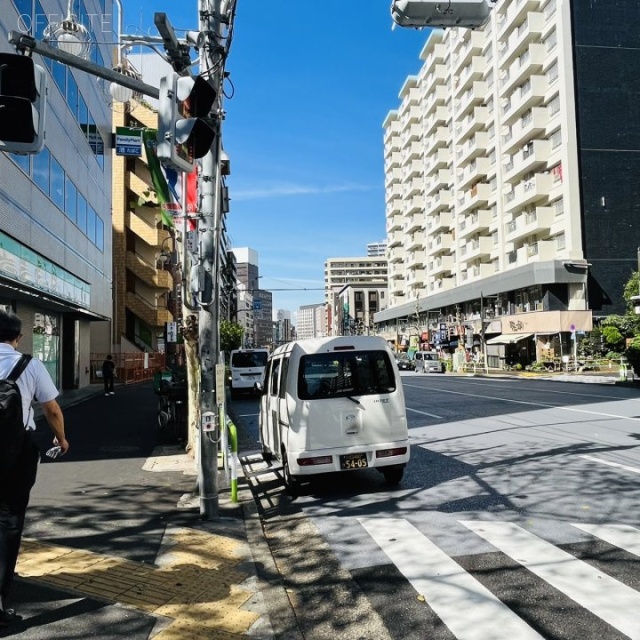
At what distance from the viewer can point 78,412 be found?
18578mm

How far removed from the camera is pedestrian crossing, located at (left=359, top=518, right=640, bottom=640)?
381 cm

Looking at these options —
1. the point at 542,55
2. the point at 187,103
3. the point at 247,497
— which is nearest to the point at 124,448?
the point at 247,497

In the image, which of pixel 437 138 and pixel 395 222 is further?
pixel 395 222

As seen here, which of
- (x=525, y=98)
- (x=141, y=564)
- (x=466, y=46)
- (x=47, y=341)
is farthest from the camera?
(x=466, y=46)

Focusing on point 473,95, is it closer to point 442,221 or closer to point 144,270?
point 442,221

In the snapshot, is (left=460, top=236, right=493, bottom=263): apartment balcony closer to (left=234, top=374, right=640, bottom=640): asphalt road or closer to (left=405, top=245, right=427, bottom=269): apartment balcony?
(left=405, top=245, right=427, bottom=269): apartment balcony

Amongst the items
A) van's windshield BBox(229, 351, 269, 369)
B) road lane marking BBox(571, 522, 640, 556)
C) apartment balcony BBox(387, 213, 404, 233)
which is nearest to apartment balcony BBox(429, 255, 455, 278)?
apartment balcony BBox(387, 213, 404, 233)

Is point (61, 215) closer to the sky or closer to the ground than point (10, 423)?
closer to the sky

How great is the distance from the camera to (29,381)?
4.00 metres

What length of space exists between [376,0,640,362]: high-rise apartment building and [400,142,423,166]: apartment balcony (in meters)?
12.7

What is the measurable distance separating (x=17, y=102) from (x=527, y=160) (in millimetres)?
44948

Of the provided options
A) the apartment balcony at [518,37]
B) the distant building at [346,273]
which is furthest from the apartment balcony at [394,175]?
the distant building at [346,273]

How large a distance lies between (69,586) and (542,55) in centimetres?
4933

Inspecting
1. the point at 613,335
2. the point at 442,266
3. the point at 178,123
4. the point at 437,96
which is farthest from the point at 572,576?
the point at 437,96
